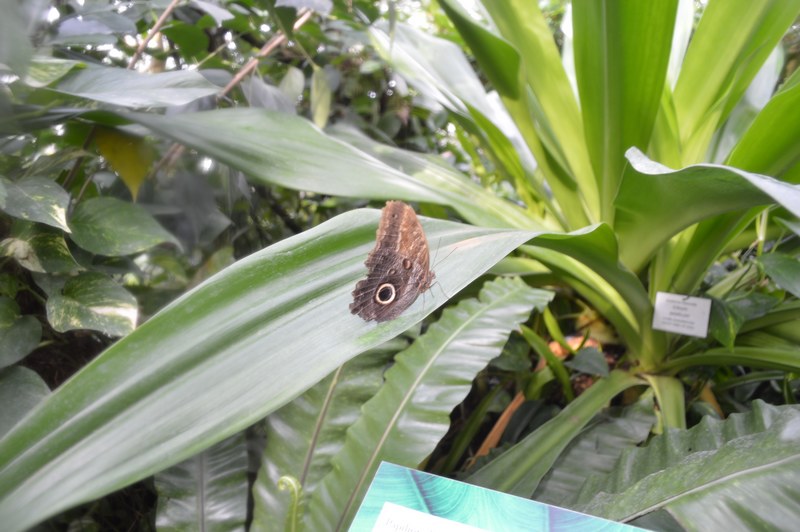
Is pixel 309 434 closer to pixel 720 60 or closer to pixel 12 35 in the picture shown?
pixel 12 35

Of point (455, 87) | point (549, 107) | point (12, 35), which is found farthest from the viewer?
point (455, 87)

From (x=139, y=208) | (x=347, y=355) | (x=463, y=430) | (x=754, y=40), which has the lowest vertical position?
(x=463, y=430)

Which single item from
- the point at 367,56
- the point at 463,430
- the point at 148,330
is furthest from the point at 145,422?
the point at 367,56

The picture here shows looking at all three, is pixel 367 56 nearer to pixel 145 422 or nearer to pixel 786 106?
pixel 786 106

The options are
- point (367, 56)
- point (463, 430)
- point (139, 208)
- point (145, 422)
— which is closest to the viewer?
point (145, 422)

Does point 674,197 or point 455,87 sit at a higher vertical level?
point 455,87

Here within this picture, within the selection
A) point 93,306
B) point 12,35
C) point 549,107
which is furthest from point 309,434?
point 549,107

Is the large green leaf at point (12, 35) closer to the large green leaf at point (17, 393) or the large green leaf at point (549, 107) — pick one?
the large green leaf at point (17, 393)
